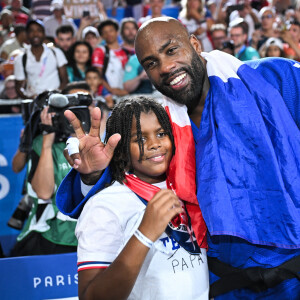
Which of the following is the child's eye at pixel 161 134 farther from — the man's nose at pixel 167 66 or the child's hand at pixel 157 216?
the child's hand at pixel 157 216

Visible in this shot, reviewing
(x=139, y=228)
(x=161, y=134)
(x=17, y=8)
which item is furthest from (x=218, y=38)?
(x=139, y=228)

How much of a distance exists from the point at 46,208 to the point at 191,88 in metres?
1.40

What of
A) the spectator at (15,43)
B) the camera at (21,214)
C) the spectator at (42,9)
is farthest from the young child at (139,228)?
the spectator at (42,9)

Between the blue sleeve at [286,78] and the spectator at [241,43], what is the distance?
382 cm

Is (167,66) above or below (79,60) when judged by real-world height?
above

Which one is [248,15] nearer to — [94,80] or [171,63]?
[94,80]

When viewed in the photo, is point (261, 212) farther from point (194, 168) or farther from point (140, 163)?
point (140, 163)

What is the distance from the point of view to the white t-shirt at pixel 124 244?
1541 mm

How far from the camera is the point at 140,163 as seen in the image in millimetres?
1779

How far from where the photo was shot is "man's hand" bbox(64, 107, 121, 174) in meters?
1.71

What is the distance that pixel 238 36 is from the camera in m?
5.80

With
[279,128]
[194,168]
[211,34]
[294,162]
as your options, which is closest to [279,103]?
[279,128]

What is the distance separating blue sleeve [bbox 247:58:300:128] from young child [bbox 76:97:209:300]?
419 millimetres

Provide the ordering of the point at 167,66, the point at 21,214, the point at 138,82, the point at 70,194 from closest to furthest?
the point at 70,194, the point at 167,66, the point at 21,214, the point at 138,82
